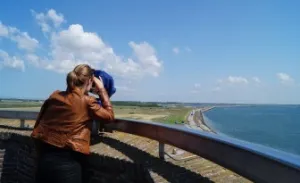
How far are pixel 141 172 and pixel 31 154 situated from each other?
262 cm

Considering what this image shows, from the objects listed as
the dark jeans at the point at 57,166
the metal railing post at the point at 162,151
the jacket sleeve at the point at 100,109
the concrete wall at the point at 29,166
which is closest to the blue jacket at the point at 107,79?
the concrete wall at the point at 29,166

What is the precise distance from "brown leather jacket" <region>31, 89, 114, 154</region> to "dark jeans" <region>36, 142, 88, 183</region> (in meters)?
0.06

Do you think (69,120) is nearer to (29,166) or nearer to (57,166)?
(57,166)

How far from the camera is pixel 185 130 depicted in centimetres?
348

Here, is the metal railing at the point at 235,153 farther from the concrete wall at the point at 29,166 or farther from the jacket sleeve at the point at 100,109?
the jacket sleeve at the point at 100,109

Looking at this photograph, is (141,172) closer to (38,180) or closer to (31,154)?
(38,180)

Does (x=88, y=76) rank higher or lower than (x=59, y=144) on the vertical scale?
higher

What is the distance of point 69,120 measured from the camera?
2.71 meters

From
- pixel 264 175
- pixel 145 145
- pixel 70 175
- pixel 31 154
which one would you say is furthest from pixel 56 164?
pixel 31 154

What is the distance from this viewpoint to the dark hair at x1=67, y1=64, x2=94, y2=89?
9.16 ft

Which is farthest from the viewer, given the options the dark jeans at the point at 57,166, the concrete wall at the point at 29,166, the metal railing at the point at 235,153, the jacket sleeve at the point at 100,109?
the concrete wall at the point at 29,166

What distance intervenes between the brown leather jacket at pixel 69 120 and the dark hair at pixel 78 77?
58 millimetres

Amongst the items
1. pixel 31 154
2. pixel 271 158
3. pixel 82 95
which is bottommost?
pixel 31 154

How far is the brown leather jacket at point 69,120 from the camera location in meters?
2.69
